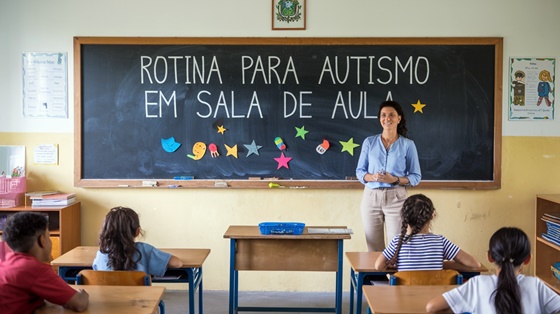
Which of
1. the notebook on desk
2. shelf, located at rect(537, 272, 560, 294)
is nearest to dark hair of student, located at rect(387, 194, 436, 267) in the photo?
the notebook on desk

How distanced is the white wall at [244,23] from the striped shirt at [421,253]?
2.26 meters

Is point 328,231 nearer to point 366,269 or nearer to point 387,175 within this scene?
point 387,175

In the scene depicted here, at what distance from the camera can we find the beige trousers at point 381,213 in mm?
4059

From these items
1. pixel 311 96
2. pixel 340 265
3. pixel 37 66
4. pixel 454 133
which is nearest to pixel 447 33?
pixel 454 133

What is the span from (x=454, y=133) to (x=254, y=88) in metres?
1.74

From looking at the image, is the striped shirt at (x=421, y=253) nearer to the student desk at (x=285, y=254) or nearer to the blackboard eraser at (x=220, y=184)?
the student desk at (x=285, y=254)

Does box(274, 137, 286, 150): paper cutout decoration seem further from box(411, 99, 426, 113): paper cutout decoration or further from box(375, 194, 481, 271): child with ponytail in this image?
box(375, 194, 481, 271): child with ponytail

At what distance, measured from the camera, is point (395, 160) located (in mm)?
4148

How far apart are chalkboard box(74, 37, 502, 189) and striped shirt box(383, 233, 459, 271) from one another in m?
1.88

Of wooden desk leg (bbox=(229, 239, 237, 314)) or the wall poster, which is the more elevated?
the wall poster

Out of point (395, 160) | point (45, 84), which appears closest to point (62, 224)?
point (45, 84)

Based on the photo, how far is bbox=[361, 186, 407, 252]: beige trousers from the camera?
13.3 feet

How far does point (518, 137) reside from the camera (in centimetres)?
484

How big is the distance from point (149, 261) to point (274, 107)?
2181 millimetres
